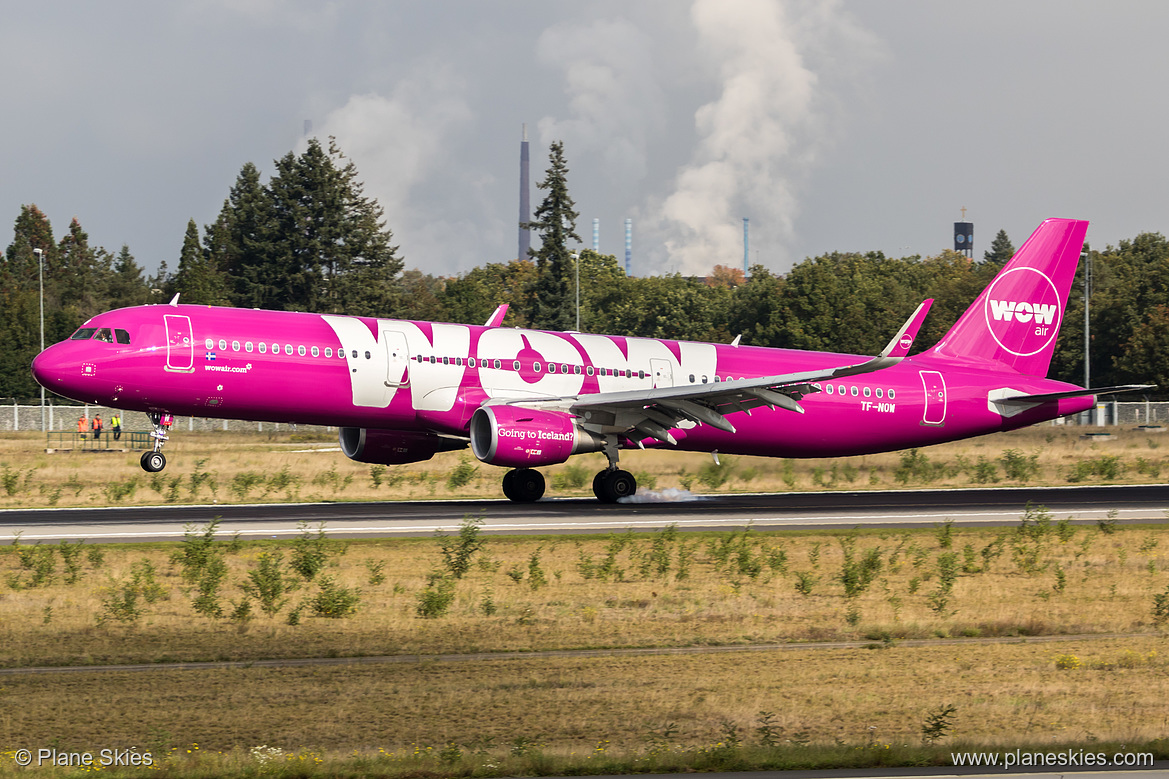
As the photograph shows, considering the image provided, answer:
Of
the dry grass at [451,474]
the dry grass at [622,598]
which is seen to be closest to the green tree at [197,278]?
the dry grass at [451,474]

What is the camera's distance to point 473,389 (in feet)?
98.5

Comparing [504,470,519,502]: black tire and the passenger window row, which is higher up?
the passenger window row

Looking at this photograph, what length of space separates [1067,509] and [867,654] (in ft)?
Result: 59.7

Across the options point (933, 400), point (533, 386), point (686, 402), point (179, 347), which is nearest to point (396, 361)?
point (533, 386)

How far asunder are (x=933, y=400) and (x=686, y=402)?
899 cm

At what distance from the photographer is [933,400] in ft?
115

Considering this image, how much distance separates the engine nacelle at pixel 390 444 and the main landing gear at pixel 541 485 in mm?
1663

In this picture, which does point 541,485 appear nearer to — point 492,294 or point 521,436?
point 521,436

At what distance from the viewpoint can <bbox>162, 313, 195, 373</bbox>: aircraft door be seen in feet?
90.9

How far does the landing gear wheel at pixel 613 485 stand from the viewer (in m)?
31.7

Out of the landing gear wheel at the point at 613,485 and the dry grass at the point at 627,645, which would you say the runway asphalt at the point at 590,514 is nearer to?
the landing gear wheel at the point at 613,485

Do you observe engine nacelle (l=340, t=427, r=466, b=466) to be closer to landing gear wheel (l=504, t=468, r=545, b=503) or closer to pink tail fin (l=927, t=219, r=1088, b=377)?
landing gear wheel (l=504, t=468, r=545, b=503)

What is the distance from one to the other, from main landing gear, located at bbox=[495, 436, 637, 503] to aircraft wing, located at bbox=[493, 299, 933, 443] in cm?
157

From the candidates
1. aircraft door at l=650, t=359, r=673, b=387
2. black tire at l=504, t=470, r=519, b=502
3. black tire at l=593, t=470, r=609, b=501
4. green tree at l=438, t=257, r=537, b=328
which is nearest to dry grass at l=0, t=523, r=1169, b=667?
black tire at l=593, t=470, r=609, b=501
